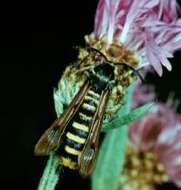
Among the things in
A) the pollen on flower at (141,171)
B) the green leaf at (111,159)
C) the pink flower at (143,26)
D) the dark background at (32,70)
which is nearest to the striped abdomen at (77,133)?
the pink flower at (143,26)

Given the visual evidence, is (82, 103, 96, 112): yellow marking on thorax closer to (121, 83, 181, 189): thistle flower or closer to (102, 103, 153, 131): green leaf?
(102, 103, 153, 131): green leaf

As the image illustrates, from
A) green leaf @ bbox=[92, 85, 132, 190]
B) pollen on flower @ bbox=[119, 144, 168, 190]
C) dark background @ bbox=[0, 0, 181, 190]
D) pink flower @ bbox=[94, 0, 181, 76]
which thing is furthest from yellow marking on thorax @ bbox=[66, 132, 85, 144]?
dark background @ bbox=[0, 0, 181, 190]

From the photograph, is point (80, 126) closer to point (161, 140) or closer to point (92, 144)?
point (92, 144)

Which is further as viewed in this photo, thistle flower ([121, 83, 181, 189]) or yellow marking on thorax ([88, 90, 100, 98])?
thistle flower ([121, 83, 181, 189])

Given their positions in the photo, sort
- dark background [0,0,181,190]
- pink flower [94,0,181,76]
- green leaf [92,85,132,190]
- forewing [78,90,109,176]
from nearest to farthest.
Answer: forewing [78,90,109,176]
pink flower [94,0,181,76]
green leaf [92,85,132,190]
dark background [0,0,181,190]

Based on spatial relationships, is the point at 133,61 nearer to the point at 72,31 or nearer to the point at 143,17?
the point at 143,17

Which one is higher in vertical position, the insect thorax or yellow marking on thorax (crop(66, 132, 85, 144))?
the insect thorax

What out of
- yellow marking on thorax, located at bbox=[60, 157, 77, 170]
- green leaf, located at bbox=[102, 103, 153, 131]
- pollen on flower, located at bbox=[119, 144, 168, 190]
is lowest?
pollen on flower, located at bbox=[119, 144, 168, 190]

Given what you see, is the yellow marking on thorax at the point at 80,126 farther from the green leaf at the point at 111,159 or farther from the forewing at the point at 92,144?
the green leaf at the point at 111,159
